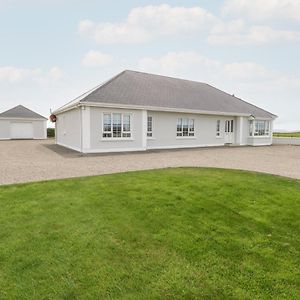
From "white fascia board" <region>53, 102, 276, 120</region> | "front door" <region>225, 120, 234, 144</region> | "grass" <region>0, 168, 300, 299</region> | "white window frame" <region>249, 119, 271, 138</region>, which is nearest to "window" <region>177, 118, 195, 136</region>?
"white fascia board" <region>53, 102, 276, 120</region>

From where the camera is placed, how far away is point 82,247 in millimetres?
4570

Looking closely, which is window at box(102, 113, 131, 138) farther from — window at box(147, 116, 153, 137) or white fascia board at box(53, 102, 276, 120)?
window at box(147, 116, 153, 137)

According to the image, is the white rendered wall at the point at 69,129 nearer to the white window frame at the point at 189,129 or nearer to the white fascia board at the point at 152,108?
the white fascia board at the point at 152,108

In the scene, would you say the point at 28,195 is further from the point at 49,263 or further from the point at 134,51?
the point at 134,51

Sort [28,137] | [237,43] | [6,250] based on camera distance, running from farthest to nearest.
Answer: [28,137] < [237,43] < [6,250]

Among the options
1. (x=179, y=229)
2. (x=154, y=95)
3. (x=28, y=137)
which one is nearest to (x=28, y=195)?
(x=179, y=229)

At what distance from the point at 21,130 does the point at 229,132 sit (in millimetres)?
28267

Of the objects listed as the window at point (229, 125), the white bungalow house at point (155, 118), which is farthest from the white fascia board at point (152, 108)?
the window at point (229, 125)

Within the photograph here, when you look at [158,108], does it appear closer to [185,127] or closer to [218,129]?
[185,127]

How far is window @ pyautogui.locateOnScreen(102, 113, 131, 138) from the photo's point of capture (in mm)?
18484

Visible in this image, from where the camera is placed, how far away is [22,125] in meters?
39.4

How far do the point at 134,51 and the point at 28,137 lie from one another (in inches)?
950

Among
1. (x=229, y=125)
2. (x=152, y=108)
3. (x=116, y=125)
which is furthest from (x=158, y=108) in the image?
(x=229, y=125)

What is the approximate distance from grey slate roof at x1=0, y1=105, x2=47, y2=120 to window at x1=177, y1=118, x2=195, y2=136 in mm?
24606
